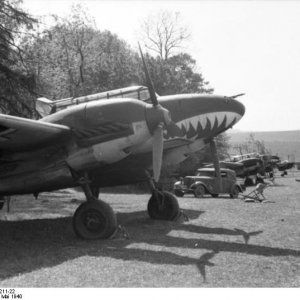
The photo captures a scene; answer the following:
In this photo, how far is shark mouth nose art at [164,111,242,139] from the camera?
1291cm

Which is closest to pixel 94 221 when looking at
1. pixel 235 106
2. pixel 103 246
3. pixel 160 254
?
pixel 103 246

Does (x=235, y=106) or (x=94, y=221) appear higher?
(x=235, y=106)

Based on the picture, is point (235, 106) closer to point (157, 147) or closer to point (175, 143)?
point (175, 143)

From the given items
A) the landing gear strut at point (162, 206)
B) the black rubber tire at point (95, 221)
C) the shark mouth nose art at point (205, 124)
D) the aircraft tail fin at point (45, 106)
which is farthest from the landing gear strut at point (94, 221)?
the aircraft tail fin at point (45, 106)

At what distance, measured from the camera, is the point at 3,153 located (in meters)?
10.3

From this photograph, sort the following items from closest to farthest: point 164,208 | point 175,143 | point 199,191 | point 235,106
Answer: point 175,143, point 235,106, point 164,208, point 199,191

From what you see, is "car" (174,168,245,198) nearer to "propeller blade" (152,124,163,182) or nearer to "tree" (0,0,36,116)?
"tree" (0,0,36,116)

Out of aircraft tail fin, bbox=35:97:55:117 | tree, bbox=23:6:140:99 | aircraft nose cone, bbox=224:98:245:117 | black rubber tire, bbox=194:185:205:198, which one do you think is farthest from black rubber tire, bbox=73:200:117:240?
tree, bbox=23:6:140:99

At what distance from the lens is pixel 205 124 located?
42.9 ft

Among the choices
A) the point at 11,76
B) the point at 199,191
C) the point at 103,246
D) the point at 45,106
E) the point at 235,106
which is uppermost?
the point at 11,76

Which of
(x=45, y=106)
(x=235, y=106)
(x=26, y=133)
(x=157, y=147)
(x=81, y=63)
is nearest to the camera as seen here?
(x=26, y=133)

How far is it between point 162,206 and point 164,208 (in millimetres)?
95

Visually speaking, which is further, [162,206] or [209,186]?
[209,186]

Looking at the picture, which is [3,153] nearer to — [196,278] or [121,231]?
[121,231]
